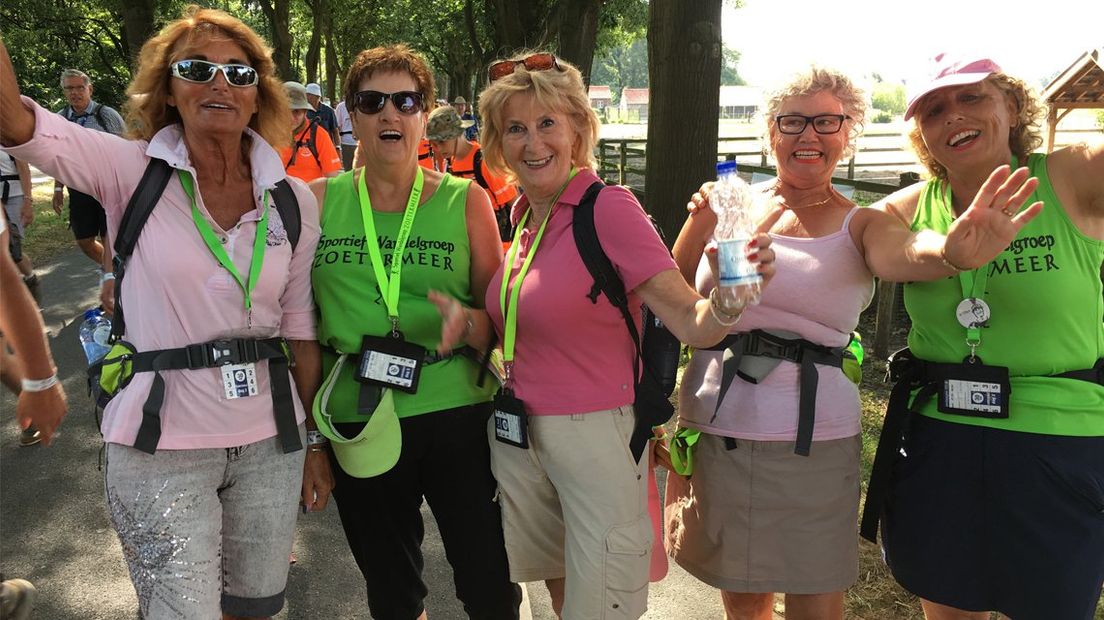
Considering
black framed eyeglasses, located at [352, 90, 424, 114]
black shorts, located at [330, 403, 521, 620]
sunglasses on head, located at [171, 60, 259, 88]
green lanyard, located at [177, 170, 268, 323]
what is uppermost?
sunglasses on head, located at [171, 60, 259, 88]

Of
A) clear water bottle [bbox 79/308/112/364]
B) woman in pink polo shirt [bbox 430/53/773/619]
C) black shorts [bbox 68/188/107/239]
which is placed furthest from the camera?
black shorts [bbox 68/188/107/239]

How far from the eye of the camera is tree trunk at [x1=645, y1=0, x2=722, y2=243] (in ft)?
20.0

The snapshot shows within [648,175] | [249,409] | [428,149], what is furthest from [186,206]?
[428,149]

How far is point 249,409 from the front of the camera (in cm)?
245

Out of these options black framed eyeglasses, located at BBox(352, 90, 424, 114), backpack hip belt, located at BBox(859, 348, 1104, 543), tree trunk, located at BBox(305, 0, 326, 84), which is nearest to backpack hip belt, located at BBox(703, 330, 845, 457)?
backpack hip belt, located at BBox(859, 348, 1104, 543)

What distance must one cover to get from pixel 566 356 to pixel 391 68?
119 centimetres

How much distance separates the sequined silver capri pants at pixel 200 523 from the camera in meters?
2.32

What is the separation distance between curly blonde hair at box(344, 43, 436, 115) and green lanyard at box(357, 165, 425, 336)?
0.35m

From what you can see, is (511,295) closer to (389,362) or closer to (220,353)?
(389,362)

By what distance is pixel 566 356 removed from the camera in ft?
8.34

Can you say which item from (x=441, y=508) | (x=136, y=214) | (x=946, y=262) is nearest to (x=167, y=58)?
(x=136, y=214)

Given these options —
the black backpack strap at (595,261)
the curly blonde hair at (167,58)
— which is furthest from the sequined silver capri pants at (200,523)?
the black backpack strap at (595,261)

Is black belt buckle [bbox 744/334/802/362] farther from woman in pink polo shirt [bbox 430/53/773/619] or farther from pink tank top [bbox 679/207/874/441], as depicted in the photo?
woman in pink polo shirt [bbox 430/53/773/619]

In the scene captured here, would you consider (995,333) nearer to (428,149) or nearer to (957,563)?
(957,563)
